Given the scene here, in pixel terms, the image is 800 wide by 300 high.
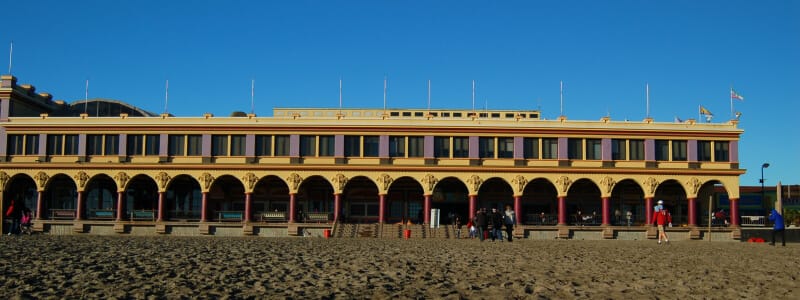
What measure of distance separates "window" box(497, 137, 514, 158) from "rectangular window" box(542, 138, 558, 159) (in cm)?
214

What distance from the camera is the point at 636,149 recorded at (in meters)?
53.1

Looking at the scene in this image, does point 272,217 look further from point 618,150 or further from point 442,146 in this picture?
point 618,150

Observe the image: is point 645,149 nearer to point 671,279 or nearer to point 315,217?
point 315,217

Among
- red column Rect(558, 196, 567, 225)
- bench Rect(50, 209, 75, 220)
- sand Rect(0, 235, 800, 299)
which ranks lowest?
sand Rect(0, 235, 800, 299)

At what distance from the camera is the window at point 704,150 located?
175ft

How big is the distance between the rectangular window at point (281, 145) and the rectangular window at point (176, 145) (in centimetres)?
634

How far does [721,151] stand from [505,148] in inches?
577

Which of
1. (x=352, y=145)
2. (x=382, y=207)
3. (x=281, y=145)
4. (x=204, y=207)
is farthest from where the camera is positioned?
(x=281, y=145)

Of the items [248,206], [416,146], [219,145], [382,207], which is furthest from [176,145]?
[416,146]

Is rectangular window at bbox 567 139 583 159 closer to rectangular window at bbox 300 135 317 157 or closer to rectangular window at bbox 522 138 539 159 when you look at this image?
rectangular window at bbox 522 138 539 159

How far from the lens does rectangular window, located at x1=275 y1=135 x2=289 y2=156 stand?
174ft

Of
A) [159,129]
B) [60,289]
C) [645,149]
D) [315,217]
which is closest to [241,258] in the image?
[60,289]

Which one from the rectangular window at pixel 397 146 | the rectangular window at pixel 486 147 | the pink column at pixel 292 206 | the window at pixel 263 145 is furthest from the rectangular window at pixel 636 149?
the window at pixel 263 145

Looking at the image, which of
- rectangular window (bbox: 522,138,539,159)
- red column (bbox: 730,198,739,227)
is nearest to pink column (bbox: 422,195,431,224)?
rectangular window (bbox: 522,138,539,159)
